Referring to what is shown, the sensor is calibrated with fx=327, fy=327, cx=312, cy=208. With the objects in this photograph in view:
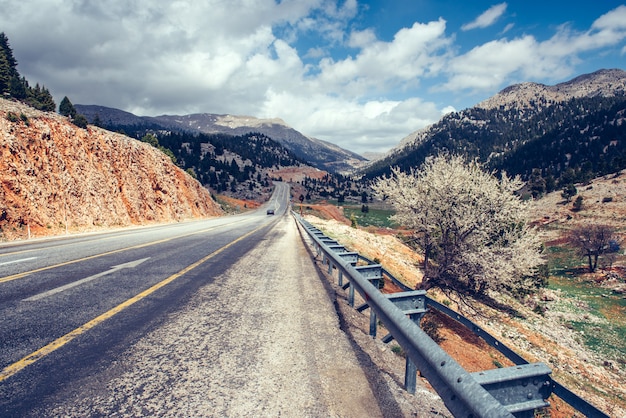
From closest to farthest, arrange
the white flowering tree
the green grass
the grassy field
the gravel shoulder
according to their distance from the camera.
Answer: the gravel shoulder → the white flowering tree → the grassy field → the green grass

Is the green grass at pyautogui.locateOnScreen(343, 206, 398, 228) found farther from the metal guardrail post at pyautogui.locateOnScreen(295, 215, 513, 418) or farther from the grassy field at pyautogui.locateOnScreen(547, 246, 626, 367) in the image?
the metal guardrail post at pyautogui.locateOnScreen(295, 215, 513, 418)

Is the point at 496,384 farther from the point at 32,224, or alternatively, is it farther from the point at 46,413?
the point at 32,224

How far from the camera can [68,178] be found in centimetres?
2597

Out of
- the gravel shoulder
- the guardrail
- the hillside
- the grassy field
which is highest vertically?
the guardrail

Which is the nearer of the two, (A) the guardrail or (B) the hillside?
(A) the guardrail

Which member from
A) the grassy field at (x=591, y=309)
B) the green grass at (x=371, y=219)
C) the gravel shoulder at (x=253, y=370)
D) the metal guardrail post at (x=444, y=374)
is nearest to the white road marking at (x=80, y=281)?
the gravel shoulder at (x=253, y=370)

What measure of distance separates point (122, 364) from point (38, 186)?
25.7 m

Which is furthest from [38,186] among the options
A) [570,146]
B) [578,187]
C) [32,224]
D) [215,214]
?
[570,146]

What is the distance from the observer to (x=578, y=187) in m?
81.6

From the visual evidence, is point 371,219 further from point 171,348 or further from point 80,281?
point 171,348

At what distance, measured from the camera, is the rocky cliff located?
2066 cm

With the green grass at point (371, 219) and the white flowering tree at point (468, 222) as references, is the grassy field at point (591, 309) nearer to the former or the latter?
the white flowering tree at point (468, 222)

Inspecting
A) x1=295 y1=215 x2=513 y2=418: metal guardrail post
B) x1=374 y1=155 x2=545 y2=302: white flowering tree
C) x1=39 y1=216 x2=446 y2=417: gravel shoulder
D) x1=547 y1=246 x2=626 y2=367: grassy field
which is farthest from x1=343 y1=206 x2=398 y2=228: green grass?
x1=295 y1=215 x2=513 y2=418: metal guardrail post

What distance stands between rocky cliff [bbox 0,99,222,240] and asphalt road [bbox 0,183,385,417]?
57.6ft
